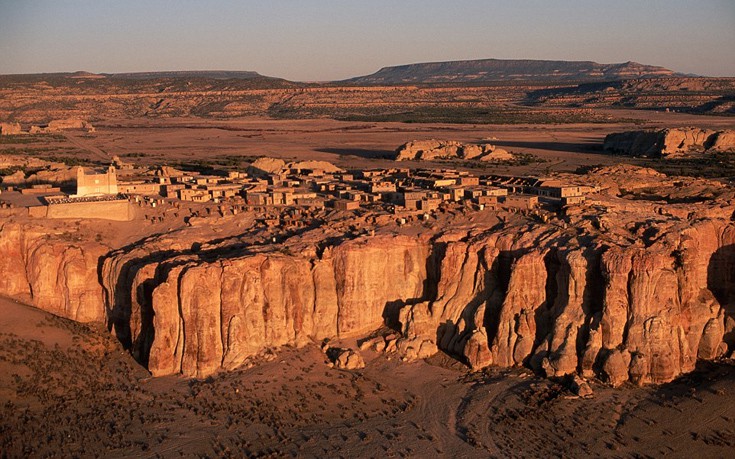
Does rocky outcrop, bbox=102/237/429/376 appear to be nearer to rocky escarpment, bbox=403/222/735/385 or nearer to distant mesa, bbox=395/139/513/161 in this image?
rocky escarpment, bbox=403/222/735/385

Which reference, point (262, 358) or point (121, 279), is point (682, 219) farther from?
point (121, 279)

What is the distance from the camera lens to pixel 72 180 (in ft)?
185

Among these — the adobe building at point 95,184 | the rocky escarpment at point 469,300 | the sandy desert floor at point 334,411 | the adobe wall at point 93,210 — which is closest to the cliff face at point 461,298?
the rocky escarpment at point 469,300

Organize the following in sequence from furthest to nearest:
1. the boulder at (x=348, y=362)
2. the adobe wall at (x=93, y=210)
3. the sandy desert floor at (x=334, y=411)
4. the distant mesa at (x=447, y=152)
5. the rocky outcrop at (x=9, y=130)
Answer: the rocky outcrop at (x=9, y=130) < the distant mesa at (x=447, y=152) < the adobe wall at (x=93, y=210) < the boulder at (x=348, y=362) < the sandy desert floor at (x=334, y=411)

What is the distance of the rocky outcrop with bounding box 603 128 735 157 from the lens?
276 ft

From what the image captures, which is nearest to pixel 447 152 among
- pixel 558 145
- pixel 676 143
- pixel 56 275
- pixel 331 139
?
pixel 558 145

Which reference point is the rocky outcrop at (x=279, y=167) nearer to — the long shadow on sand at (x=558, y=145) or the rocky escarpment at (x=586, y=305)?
the rocky escarpment at (x=586, y=305)

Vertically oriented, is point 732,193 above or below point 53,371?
above

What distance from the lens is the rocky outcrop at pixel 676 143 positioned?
8406 cm

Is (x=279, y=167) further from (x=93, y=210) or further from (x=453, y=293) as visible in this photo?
(x=453, y=293)

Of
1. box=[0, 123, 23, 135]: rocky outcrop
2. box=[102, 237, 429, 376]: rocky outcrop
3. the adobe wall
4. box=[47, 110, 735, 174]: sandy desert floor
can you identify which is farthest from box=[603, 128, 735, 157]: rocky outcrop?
box=[0, 123, 23, 135]: rocky outcrop

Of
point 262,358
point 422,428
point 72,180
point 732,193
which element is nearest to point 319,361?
point 262,358

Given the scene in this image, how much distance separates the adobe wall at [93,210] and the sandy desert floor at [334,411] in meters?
8.04

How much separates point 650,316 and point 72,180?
39.2 metres
